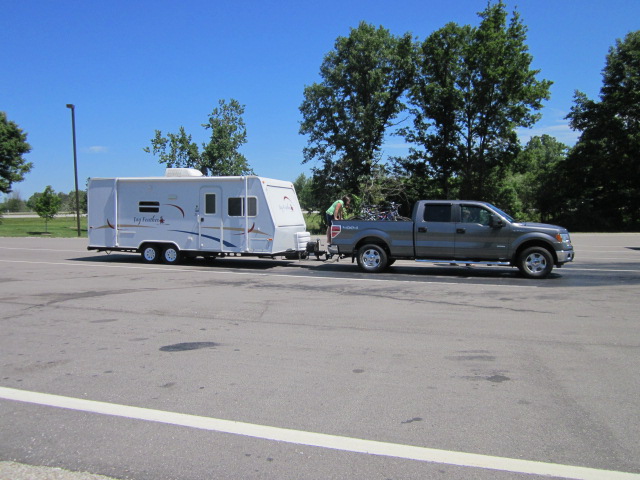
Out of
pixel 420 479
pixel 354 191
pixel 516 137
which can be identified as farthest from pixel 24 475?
pixel 516 137

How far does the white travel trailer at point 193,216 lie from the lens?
14.8 metres

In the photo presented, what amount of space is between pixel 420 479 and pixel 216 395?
7.03ft

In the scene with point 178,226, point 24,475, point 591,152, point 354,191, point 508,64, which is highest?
point 508,64

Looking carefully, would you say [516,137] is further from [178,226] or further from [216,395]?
[216,395]

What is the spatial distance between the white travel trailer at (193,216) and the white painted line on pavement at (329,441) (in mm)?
10289

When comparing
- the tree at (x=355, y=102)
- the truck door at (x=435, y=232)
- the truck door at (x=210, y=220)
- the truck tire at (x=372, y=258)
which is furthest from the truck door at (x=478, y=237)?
the tree at (x=355, y=102)

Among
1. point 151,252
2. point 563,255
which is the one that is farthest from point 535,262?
point 151,252

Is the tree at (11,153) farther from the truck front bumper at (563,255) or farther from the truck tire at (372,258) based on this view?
the truck front bumper at (563,255)

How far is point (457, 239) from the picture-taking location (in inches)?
507

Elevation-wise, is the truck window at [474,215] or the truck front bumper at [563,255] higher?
the truck window at [474,215]

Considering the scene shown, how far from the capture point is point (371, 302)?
373 inches

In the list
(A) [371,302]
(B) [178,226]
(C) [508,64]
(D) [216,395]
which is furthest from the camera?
(C) [508,64]

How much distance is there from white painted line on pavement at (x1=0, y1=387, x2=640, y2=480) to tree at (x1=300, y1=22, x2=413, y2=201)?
35.7m

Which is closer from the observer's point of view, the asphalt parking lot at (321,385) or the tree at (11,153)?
the asphalt parking lot at (321,385)
